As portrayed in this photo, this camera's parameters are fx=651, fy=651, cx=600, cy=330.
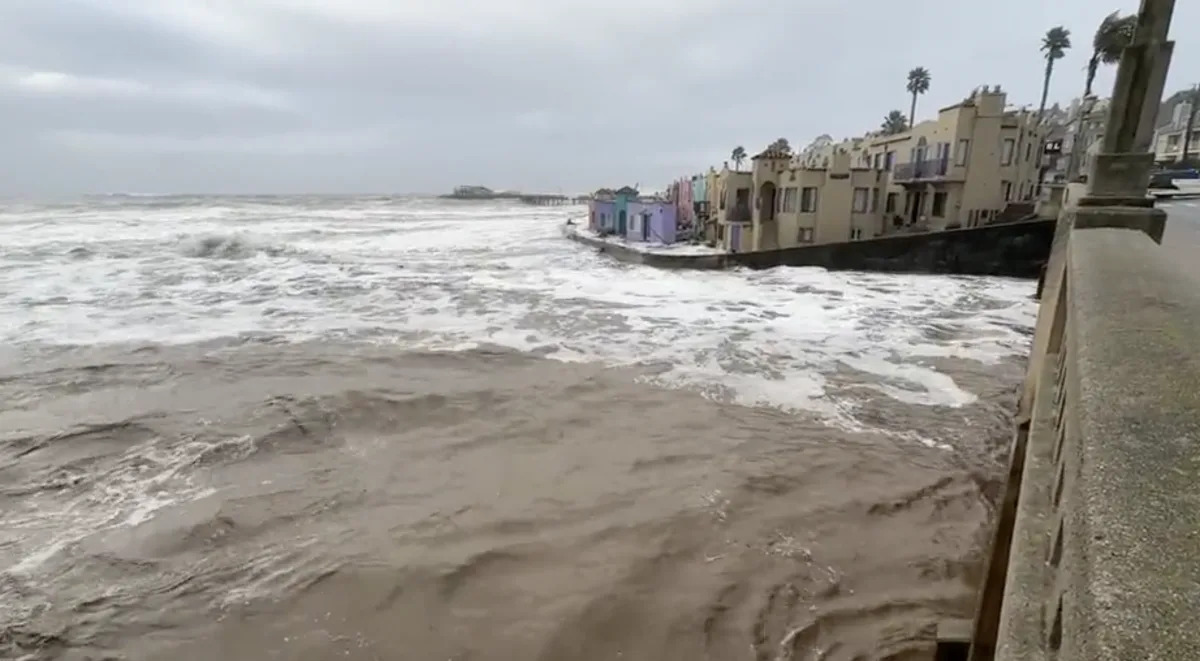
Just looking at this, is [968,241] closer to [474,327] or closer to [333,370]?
[474,327]

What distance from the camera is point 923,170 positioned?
30.0m

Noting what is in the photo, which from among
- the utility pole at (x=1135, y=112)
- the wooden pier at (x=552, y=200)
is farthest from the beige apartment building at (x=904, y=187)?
the wooden pier at (x=552, y=200)

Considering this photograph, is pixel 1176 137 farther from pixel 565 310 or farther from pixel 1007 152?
pixel 565 310

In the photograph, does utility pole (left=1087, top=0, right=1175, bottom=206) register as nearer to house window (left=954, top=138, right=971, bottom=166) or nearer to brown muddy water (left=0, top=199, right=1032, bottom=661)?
brown muddy water (left=0, top=199, right=1032, bottom=661)

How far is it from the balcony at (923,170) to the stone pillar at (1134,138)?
82.6ft

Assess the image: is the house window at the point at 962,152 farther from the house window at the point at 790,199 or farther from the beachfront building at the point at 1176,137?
the beachfront building at the point at 1176,137

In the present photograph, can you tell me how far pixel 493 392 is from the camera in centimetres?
873

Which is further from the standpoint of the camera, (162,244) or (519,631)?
(162,244)

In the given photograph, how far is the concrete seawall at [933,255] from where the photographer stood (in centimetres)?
2209

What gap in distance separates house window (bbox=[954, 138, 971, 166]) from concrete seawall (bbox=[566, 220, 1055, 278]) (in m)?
7.22

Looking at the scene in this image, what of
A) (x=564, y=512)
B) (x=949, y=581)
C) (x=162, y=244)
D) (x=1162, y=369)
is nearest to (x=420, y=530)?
(x=564, y=512)

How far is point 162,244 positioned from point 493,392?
30.1 m

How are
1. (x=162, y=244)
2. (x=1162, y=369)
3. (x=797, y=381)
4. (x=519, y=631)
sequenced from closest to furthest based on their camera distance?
(x=1162, y=369), (x=519, y=631), (x=797, y=381), (x=162, y=244)

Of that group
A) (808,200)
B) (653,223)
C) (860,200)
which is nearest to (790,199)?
(808,200)
